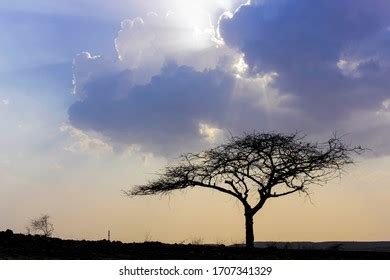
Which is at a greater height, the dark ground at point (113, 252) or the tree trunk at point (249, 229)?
the tree trunk at point (249, 229)

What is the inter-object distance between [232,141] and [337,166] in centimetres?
504

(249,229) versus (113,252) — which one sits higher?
(249,229)

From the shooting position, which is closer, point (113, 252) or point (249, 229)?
point (113, 252)

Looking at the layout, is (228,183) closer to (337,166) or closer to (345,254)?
(337,166)

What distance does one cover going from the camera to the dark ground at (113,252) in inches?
671

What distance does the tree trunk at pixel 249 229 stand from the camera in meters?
27.9

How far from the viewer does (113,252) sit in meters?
18.2

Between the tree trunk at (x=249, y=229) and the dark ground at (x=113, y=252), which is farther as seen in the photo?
the tree trunk at (x=249, y=229)

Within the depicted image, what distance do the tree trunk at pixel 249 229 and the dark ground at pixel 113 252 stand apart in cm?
664

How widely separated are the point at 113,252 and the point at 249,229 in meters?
11.1

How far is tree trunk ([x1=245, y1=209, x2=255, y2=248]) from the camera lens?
2793 centimetres

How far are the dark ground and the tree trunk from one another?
21.8ft
